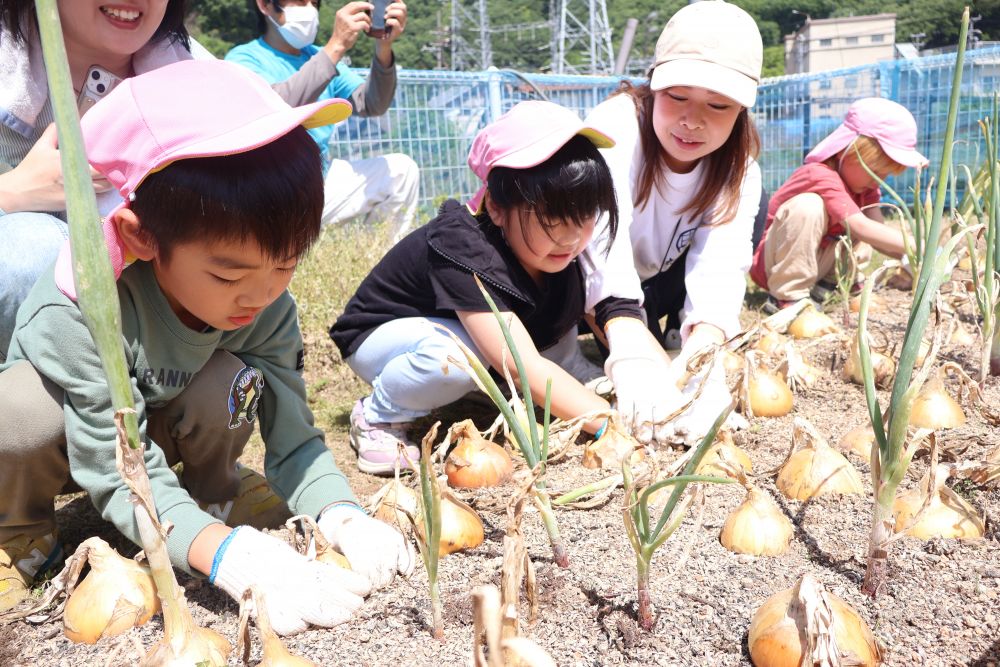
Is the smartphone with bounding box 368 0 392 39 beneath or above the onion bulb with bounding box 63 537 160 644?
above

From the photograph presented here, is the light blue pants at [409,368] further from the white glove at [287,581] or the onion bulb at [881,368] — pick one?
the onion bulb at [881,368]

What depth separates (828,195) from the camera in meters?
3.02

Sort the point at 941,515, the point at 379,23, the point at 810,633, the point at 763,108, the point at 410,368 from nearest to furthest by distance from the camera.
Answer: the point at 810,633 < the point at 941,515 < the point at 410,368 < the point at 379,23 < the point at 763,108

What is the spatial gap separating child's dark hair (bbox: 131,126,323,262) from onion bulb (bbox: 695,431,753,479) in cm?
74

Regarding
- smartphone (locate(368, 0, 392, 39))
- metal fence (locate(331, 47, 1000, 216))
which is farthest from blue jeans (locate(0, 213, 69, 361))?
metal fence (locate(331, 47, 1000, 216))

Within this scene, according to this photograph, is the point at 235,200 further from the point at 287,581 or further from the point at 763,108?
the point at 763,108

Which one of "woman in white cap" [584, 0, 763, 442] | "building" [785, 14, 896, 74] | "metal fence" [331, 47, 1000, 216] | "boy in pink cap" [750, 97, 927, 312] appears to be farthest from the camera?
"building" [785, 14, 896, 74]

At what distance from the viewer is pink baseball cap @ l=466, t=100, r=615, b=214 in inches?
63.9

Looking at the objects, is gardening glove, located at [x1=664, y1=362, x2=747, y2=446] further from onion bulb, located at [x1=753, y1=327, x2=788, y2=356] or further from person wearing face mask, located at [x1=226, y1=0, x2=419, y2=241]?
person wearing face mask, located at [x1=226, y1=0, x2=419, y2=241]

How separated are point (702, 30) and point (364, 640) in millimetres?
1564

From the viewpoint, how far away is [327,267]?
3012 millimetres

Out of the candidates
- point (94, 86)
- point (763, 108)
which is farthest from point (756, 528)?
point (763, 108)

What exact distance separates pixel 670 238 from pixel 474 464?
3.32 feet

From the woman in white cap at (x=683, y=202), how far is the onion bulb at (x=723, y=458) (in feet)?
0.54
